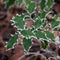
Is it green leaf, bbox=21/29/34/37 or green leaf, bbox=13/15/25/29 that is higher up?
green leaf, bbox=13/15/25/29

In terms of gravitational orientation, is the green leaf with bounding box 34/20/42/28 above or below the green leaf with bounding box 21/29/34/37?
above

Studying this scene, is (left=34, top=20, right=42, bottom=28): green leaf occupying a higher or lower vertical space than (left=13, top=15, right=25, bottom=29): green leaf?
lower

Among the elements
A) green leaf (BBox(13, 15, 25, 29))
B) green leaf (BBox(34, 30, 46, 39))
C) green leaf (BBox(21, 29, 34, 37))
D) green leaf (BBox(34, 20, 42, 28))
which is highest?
green leaf (BBox(13, 15, 25, 29))

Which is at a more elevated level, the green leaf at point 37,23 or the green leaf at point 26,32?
the green leaf at point 37,23


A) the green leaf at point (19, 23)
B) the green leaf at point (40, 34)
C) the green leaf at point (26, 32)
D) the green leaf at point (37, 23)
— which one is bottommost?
the green leaf at point (40, 34)

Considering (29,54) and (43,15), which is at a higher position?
(43,15)

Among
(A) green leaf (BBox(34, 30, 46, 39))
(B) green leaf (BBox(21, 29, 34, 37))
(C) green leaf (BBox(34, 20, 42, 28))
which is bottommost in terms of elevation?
(A) green leaf (BBox(34, 30, 46, 39))

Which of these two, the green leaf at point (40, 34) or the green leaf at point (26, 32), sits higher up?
the green leaf at point (26, 32)

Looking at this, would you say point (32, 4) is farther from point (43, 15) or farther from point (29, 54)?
point (29, 54)

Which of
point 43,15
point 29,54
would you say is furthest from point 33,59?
point 43,15

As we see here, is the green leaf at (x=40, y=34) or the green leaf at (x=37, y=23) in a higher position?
the green leaf at (x=37, y=23)

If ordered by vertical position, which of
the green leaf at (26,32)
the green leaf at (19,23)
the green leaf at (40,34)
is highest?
the green leaf at (19,23)
